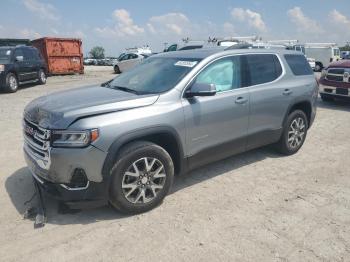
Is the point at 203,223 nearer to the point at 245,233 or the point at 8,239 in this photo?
the point at 245,233

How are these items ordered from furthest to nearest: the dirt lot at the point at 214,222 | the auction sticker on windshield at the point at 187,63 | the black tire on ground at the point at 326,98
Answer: the black tire on ground at the point at 326,98, the auction sticker on windshield at the point at 187,63, the dirt lot at the point at 214,222

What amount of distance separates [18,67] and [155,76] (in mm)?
11011

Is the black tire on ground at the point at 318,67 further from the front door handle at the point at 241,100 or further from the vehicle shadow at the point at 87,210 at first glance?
the front door handle at the point at 241,100

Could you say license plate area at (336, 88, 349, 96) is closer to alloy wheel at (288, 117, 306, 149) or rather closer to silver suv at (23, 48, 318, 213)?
alloy wheel at (288, 117, 306, 149)

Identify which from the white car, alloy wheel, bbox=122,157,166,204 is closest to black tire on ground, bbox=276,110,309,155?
alloy wheel, bbox=122,157,166,204

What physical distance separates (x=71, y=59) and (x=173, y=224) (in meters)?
20.4

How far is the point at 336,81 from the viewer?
10.2m

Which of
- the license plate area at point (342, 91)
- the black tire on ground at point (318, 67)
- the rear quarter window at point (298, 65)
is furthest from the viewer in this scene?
the black tire on ground at point (318, 67)

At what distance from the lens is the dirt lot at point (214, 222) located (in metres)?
3.12

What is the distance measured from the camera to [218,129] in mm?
4395

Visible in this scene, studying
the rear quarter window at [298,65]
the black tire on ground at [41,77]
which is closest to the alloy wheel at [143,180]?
the rear quarter window at [298,65]

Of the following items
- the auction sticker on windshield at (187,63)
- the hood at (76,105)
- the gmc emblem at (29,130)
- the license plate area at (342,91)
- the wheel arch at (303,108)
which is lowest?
the license plate area at (342,91)

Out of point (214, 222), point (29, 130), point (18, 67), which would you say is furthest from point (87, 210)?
point (18, 67)

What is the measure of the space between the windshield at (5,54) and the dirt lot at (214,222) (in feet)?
30.1
